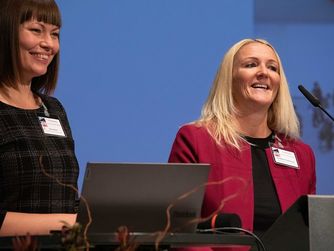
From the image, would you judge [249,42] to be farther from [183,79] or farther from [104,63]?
[104,63]

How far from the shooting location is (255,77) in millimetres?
2932

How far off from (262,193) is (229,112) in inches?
14.5

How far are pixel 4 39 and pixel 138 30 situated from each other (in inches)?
44.6

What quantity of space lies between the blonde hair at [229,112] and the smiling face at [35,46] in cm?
73

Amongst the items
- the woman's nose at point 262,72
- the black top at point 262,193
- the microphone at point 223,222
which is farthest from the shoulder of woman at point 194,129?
the microphone at point 223,222

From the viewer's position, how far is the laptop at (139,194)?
173 cm

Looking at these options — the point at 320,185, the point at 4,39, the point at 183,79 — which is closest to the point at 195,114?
the point at 183,79

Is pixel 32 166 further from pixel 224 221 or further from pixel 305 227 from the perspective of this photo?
pixel 305 227

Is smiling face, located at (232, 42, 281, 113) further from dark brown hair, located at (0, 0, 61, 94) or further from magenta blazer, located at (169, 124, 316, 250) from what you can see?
dark brown hair, located at (0, 0, 61, 94)

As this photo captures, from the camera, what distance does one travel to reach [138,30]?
342 cm

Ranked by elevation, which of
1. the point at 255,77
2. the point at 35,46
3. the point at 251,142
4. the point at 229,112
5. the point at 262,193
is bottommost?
the point at 262,193

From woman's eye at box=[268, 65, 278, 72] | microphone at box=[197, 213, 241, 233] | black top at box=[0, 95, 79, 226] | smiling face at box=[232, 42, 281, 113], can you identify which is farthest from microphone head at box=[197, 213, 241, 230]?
woman's eye at box=[268, 65, 278, 72]

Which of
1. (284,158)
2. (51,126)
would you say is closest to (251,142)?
(284,158)

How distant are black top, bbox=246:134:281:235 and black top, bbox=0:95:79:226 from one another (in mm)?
723
